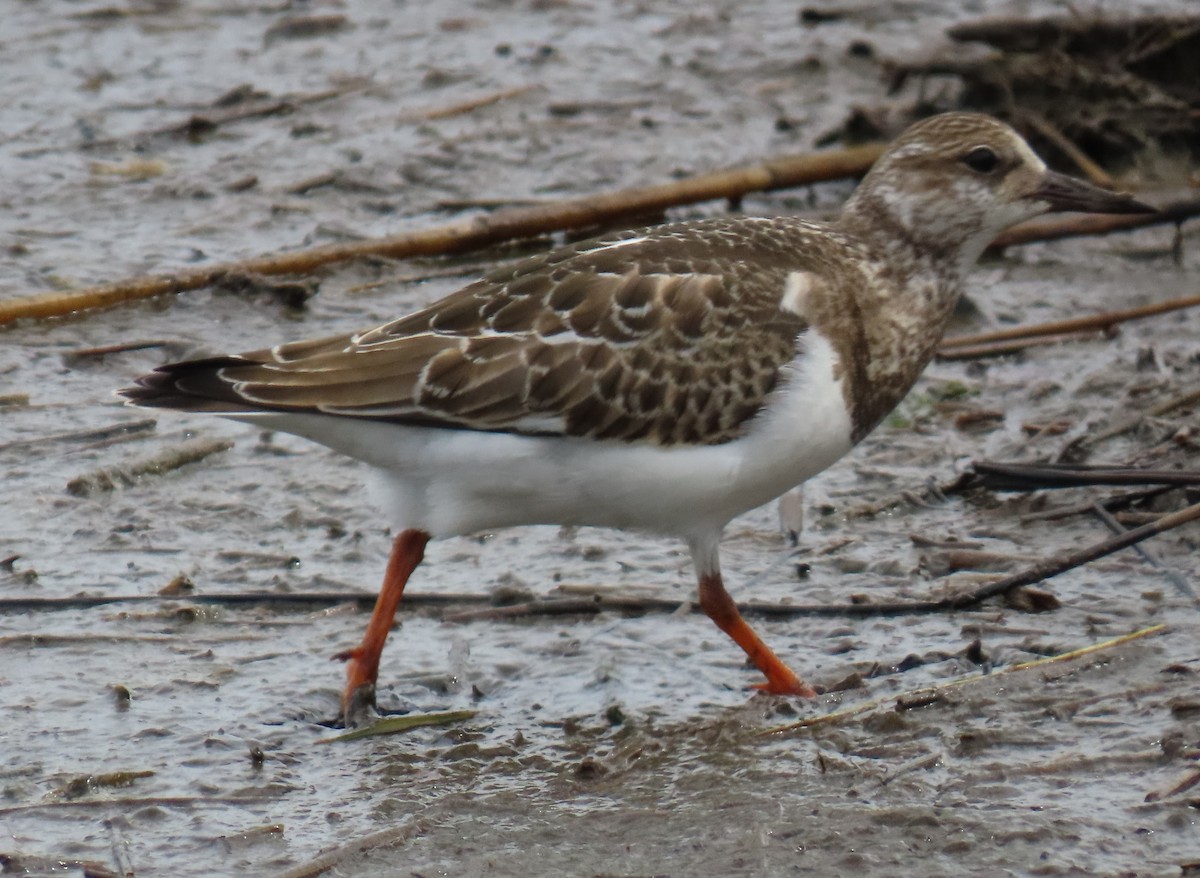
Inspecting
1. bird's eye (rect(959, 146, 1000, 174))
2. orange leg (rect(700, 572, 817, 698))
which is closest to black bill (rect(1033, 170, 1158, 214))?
bird's eye (rect(959, 146, 1000, 174))

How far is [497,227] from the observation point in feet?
23.8

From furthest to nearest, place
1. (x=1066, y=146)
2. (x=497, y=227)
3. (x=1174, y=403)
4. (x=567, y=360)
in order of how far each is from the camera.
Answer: (x=1066, y=146) → (x=497, y=227) → (x=1174, y=403) → (x=567, y=360)

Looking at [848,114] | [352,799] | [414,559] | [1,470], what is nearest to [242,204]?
[1,470]

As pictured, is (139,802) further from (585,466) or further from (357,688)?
(585,466)

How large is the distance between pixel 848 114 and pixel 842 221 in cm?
338

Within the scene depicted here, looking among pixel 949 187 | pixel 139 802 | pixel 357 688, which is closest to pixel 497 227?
pixel 949 187

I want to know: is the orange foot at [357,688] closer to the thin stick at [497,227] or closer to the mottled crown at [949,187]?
the mottled crown at [949,187]

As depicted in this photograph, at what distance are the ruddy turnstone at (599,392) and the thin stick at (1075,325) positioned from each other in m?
1.95

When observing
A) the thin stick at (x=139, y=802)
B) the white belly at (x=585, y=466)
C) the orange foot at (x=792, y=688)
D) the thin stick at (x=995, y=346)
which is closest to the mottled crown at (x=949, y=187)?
the white belly at (x=585, y=466)

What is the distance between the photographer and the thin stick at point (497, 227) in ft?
22.0

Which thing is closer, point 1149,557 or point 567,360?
point 567,360

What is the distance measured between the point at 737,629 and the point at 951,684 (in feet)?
1.90

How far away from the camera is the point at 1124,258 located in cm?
766

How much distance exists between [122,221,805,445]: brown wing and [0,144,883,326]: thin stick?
2.23 meters
